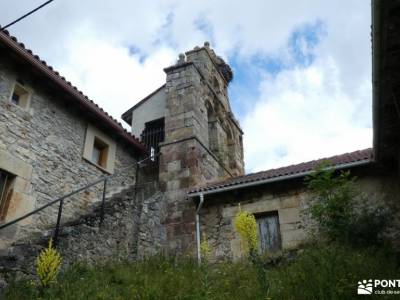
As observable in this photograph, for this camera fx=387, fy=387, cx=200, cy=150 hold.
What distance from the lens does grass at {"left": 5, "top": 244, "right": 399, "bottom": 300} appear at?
16.1 ft

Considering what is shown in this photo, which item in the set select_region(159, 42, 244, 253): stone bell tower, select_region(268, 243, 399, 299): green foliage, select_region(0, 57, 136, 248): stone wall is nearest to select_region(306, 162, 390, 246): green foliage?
select_region(268, 243, 399, 299): green foliage

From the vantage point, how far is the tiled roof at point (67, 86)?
7586 millimetres

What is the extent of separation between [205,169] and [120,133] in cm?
254

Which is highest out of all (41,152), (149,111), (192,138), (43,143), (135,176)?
(149,111)

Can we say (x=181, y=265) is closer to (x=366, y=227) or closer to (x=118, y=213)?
(x=118, y=213)

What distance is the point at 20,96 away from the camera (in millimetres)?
8352

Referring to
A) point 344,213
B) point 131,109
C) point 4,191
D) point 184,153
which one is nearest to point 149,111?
point 131,109

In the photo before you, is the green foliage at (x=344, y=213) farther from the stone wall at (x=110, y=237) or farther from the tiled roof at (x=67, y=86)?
the tiled roof at (x=67, y=86)

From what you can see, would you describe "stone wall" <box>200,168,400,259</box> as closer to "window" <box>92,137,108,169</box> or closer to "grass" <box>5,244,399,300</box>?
"grass" <box>5,244,399,300</box>

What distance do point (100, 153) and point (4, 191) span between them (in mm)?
3329

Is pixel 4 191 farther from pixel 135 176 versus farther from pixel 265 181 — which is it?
pixel 265 181

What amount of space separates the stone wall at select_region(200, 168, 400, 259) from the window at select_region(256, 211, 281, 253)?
0.50 feet

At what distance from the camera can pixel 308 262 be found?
6.14 metres

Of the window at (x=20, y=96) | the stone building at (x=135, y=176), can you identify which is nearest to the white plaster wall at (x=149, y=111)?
the stone building at (x=135, y=176)
